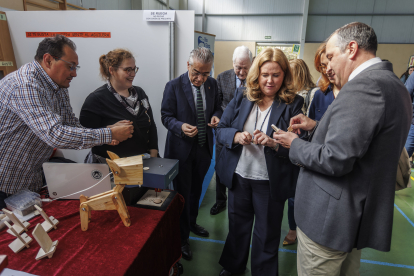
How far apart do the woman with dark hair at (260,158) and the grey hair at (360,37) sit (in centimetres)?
47

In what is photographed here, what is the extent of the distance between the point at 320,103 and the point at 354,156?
3.67 ft

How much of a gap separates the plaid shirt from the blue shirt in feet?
5.30

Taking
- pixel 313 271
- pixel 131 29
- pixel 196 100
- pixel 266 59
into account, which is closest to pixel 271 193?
pixel 313 271

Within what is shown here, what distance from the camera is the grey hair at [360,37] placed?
98 cm

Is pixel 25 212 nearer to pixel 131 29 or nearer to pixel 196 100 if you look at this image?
pixel 196 100

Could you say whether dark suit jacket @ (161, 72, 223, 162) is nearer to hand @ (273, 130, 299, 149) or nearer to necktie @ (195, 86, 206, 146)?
necktie @ (195, 86, 206, 146)

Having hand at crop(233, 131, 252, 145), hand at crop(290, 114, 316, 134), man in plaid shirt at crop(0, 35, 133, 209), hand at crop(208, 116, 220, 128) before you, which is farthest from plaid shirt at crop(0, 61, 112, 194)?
hand at crop(290, 114, 316, 134)

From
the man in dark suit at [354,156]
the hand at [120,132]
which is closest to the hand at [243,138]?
the man in dark suit at [354,156]

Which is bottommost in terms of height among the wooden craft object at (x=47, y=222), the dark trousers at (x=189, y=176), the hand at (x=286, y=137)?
the dark trousers at (x=189, y=176)

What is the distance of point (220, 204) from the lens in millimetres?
2984

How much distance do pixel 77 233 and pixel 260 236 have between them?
117 centimetres

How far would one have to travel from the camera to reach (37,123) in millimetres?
1262

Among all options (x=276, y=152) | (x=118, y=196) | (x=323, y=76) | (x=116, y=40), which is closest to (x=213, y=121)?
(x=276, y=152)

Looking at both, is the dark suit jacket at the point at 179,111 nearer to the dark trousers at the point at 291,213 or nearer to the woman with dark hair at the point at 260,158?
the woman with dark hair at the point at 260,158
